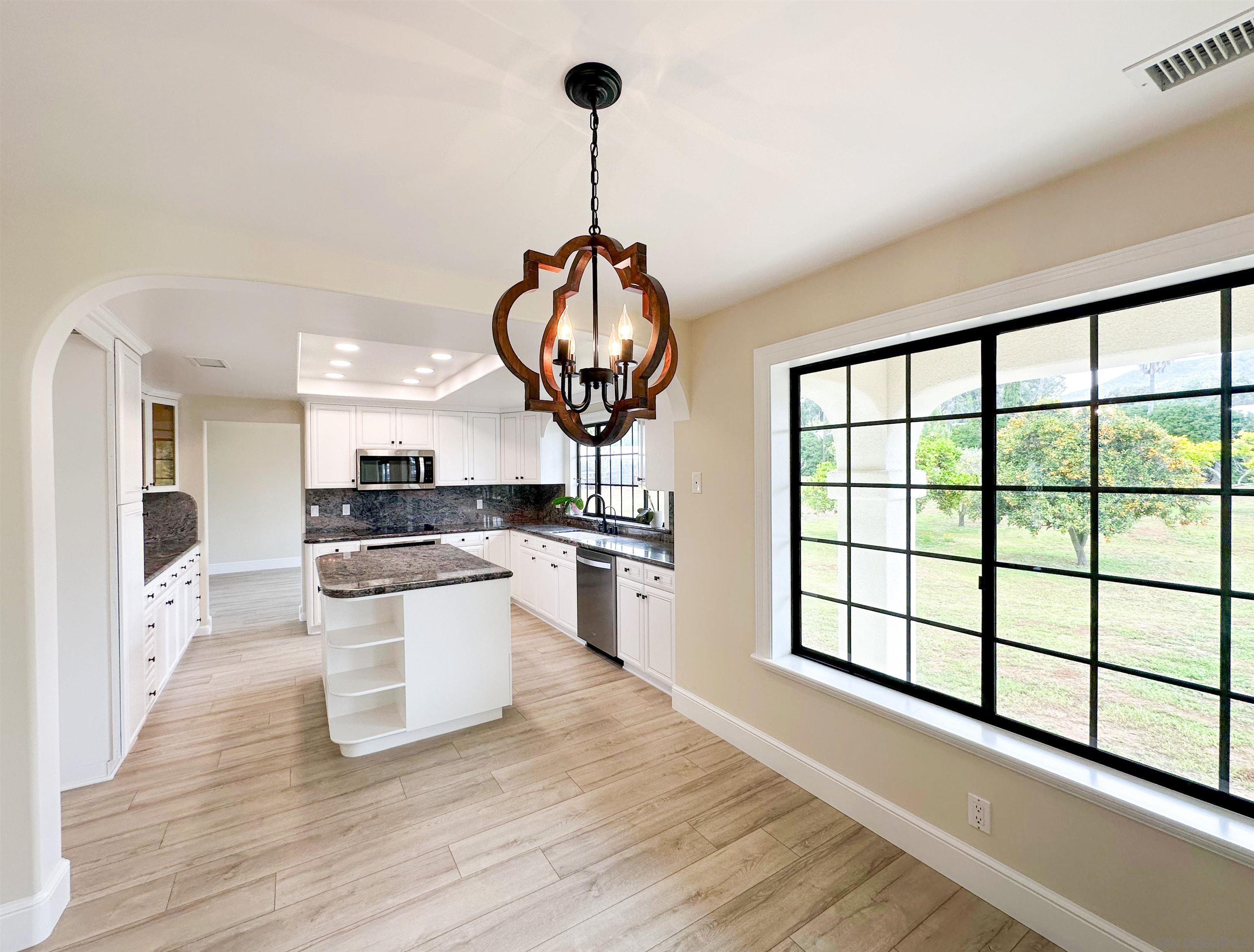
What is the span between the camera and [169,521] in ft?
16.8

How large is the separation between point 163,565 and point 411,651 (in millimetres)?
2317

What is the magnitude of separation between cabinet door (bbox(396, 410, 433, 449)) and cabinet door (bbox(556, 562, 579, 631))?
2283 millimetres

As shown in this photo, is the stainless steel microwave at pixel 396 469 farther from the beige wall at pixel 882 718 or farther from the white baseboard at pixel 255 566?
the white baseboard at pixel 255 566

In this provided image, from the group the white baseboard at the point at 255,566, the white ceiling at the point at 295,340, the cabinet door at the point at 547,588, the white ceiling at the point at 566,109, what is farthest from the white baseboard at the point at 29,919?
the white baseboard at the point at 255,566

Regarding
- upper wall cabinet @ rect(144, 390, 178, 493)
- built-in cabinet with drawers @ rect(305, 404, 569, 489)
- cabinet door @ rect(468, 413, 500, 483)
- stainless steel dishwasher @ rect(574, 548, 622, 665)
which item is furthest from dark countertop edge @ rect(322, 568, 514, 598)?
cabinet door @ rect(468, 413, 500, 483)

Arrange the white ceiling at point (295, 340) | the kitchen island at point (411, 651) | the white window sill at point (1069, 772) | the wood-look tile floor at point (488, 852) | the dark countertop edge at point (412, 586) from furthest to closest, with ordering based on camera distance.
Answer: the kitchen island at point (411, 651) → the dark countertop edge at point (412, 586) → the white ceiling at point (295, 340) → the wood-look tile floor at point (488, 852) → the white window sill at point (1069, 772)

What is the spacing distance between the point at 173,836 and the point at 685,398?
3239mm

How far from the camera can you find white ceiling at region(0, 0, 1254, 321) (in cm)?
114

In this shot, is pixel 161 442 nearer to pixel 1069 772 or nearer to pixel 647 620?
pixel 647 620

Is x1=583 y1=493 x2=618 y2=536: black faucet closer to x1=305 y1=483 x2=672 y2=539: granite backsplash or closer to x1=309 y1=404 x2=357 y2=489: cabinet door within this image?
x1=305 y1=483 x2=672 y2=539: granite backsplash

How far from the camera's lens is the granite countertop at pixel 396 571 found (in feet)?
9.78

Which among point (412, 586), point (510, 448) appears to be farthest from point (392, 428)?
point (412, 586)

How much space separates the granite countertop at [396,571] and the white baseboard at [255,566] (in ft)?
19.3

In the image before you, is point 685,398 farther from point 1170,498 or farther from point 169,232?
point 169,232
